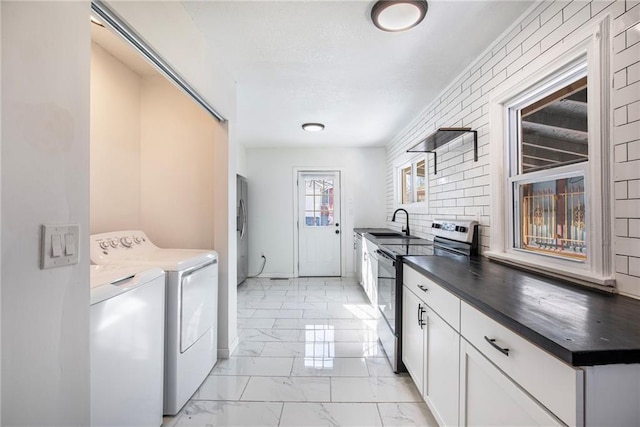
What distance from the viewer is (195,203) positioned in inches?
95.2

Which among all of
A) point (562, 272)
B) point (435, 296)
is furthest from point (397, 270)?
point (562, 272)

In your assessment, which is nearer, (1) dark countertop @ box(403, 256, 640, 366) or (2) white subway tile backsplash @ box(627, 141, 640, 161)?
(1) dark countertop @ box(403, 256, 640, 366)

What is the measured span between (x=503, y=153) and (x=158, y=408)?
262 centimetres

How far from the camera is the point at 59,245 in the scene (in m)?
0.83

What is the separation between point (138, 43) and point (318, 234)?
429cm

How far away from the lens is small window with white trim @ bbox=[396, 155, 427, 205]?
3.62 m

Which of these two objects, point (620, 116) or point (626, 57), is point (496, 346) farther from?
point (626, 57)

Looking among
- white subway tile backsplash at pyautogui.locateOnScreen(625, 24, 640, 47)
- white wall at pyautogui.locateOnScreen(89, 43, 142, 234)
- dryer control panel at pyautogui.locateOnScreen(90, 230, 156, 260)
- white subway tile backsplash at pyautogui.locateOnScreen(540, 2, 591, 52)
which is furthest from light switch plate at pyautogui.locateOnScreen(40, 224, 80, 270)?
white subway tile backsplash at pyautogui.locateOnScreen(540, 2, 591, 52)

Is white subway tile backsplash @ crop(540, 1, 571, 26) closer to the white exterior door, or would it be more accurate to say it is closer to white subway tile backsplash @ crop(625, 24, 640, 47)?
white subway tile backsplash @ crop(625, 24, 640, 47)

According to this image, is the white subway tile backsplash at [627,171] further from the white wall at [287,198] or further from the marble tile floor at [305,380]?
the white wall at [287,198]

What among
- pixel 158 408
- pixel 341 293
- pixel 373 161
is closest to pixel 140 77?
pixel 158 408

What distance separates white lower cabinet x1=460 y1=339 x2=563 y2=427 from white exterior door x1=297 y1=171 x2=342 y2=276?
13.5 feet

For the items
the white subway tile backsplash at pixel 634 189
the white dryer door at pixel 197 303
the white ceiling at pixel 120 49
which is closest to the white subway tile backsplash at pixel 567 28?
the white subway tile backsplash at pixel 634 189

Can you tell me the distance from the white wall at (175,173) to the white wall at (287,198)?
2.91 meters
